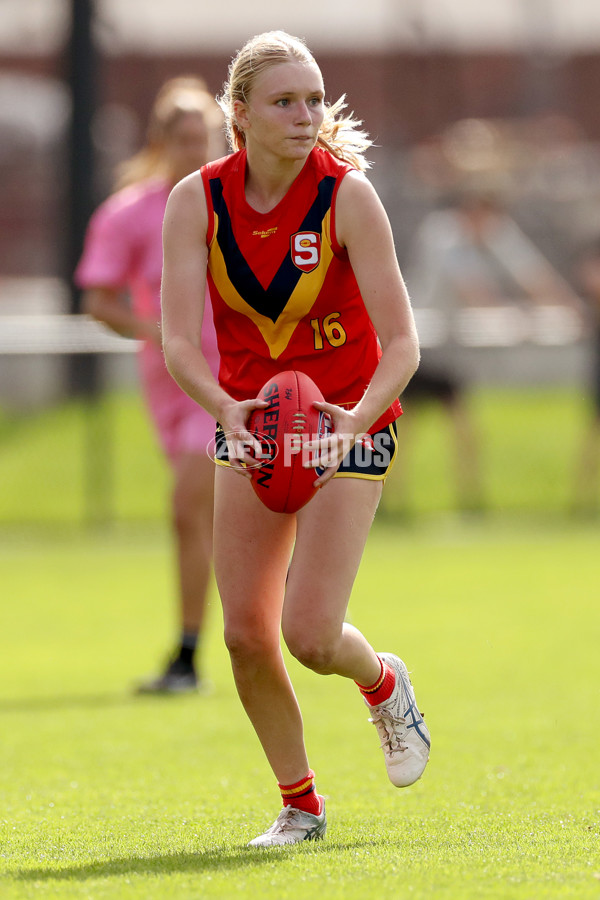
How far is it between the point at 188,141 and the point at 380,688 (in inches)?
124

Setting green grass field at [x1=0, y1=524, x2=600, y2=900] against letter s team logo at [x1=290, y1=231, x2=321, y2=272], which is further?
letter s team logo at [x1=290, y1=231, x2=321, y2=272]

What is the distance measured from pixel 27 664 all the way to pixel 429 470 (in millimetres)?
7246

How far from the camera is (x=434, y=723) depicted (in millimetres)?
5801

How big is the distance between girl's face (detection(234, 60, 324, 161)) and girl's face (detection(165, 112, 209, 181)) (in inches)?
105

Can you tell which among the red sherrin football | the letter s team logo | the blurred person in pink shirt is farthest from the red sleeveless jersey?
the blurred person in pink shirt

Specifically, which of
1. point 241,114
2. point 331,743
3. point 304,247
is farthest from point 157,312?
point 304,247

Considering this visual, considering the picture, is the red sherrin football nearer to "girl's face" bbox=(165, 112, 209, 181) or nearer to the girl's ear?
the girl's ear

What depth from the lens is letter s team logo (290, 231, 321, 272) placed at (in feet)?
13.0

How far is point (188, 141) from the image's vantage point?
21.5ft

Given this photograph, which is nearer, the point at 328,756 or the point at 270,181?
the point at 270,181

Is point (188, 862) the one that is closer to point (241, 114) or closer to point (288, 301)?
point (288, 301)

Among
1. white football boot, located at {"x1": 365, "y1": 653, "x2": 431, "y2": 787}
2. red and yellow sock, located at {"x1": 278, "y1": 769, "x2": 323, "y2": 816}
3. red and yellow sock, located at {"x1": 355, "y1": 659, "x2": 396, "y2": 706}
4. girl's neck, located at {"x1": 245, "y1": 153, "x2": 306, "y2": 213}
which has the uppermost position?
girl's neck, located at {"x1": 245, "y1": 153, "x2": 306, "y2": 213}

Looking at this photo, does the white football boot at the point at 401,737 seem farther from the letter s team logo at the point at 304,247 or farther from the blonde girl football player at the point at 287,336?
the letter s team logo at the point at 304,247

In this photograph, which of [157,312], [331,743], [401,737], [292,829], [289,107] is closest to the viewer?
[289,107]
